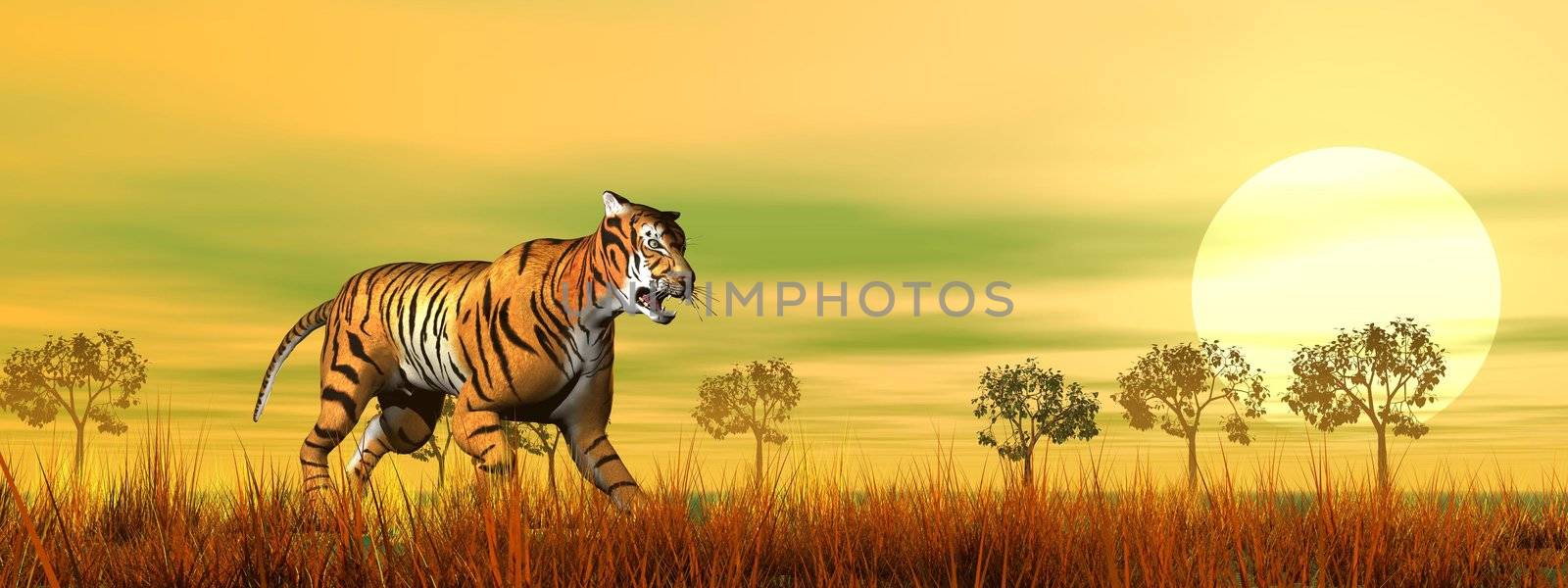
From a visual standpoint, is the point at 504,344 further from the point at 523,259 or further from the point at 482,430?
the point at 523,259

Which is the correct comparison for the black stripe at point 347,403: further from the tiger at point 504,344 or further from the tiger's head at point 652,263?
the tiger's head at point 652,263

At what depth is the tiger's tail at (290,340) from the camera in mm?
10758

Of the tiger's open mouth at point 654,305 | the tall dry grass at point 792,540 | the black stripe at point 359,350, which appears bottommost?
the tall dry grass at point 792,540

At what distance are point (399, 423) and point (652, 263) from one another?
10.5 feet

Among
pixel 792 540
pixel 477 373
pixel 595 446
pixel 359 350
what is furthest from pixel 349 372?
pixel 792 540

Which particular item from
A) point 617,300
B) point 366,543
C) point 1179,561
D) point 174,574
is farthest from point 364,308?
point 1179,561

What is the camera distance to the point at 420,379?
387 inches

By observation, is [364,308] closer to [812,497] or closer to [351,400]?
[351,400]

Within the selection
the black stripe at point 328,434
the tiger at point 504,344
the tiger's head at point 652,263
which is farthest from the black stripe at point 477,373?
the black stripe at point 328,434

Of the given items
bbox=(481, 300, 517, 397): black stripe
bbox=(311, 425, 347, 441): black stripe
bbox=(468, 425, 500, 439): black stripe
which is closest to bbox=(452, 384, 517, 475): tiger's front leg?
bbox=(468, 425, 500, 439): black stripe

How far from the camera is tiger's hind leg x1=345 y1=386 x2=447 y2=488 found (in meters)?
10.2

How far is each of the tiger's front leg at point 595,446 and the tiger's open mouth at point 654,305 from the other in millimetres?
787

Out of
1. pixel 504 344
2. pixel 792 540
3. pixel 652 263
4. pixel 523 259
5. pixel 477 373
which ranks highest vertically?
pixel 523 259

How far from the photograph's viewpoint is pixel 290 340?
11.2 metres
